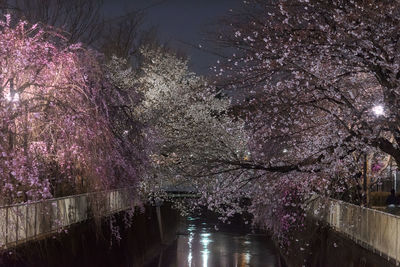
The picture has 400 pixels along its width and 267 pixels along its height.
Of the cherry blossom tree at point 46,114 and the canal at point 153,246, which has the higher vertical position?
the cherry blossom tree at point 46,114

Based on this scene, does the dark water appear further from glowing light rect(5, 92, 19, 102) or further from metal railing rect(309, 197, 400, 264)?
glowing light rect(5, 92, 19, 102)

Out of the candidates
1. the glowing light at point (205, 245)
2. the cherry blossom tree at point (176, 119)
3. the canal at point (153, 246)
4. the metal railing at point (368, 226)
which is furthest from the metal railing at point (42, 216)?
the glowing light at point (205, 245)

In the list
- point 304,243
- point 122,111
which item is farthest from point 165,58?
point 122,111

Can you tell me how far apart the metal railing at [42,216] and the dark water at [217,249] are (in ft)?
23.4

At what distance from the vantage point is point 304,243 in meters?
26.9

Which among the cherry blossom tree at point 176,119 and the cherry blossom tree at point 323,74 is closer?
the cherry blossom tree at point 323,74

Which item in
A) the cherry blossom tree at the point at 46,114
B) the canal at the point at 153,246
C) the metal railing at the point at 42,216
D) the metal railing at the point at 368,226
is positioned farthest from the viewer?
the canal at the point at 153,246

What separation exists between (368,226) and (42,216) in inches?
337

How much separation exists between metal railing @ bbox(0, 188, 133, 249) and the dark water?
7.15 m

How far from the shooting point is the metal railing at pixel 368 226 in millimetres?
14789

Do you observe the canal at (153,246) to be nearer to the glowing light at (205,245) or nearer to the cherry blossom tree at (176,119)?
the glowing light at (205,245)

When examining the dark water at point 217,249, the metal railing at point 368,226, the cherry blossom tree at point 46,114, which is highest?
the cherry blossom tree at point 46,114

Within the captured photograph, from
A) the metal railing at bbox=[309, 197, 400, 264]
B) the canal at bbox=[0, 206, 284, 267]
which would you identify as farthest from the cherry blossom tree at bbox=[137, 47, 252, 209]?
Result: the metal railing at bbox=[309, 197, 400, 264]

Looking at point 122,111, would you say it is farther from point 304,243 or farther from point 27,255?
point 304,243
